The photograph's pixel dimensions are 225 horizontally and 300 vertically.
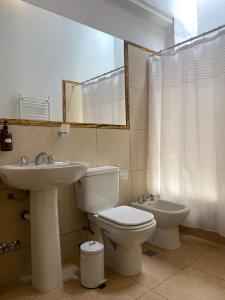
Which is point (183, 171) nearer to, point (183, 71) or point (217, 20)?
point (183, 71)

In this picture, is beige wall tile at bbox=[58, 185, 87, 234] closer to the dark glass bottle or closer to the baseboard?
the dark glass bottle

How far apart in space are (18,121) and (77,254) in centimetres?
119

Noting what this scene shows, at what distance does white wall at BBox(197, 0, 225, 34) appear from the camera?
241cm

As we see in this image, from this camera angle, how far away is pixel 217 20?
2449 mm

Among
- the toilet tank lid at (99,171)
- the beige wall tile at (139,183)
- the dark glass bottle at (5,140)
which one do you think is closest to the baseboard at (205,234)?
the beige wall tile at (139,183)

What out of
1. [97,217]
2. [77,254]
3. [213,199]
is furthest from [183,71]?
[77,254]

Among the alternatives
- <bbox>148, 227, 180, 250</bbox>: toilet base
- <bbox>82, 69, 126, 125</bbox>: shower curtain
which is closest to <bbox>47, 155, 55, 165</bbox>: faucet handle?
<bbox>82, 69, 126, 125</bbox>: shower curtain

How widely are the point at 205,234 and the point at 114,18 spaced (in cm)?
229

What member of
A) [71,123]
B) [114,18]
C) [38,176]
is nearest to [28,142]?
[71,123]

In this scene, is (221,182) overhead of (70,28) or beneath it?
beneath

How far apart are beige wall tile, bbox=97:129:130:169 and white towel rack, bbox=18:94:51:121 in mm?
503

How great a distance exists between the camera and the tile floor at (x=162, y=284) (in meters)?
1.49

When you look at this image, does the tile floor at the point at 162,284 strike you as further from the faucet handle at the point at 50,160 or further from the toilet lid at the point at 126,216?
the faucet handle at the point at 50,160

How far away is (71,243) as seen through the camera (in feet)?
6.46
